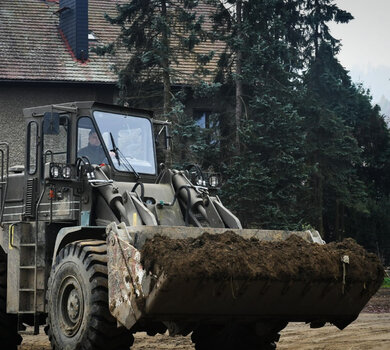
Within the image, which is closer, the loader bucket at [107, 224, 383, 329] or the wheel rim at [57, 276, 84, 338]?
the loader bucket at [107, 224, 383, 329]

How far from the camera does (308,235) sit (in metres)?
12.1

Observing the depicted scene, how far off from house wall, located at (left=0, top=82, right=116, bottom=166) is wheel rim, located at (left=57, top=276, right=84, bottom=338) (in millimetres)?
20057

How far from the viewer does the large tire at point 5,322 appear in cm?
1285

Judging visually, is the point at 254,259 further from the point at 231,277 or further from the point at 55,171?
the point at 55,171

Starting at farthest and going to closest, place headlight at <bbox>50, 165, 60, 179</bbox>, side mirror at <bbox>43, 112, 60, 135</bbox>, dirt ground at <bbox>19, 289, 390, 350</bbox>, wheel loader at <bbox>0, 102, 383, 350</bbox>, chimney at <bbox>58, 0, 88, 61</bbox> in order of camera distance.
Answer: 1. chimney at <bbox>58, 0, 88, 61</bbox>
2. dirt ground at <bbox>19, 289, 390, 350</bbox>
3. headlight at <bbox>50, 165, 60, 179</bbox>
4. side mirror at <bbox>43, 112, 60, 135</bbox>
5. wheel loader at <bbox>0, 102, 383, 350</bbox>

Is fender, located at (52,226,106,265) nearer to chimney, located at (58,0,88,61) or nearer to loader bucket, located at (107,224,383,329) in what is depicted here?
loader bucket, located at (107,224,383,329)

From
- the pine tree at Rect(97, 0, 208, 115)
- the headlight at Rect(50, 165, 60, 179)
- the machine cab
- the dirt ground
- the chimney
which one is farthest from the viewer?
the chimney

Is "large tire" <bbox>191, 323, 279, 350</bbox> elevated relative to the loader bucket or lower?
lower

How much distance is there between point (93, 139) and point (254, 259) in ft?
11.4

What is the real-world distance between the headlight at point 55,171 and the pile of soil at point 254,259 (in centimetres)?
238

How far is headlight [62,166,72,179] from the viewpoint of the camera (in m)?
12.1

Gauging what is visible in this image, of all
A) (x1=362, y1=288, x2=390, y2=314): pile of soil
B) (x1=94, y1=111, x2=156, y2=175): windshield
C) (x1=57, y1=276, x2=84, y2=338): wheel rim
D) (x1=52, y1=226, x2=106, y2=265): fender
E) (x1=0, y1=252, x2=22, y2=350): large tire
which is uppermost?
(x1=94, y1=111, x2=156, y2=175): windshield

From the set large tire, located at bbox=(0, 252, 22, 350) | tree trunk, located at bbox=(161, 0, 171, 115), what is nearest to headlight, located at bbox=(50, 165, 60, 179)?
large tire, located at bbox=(0, 252, 22, 350)

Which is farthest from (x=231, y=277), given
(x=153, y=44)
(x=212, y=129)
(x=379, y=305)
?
(x=212, y=129)
